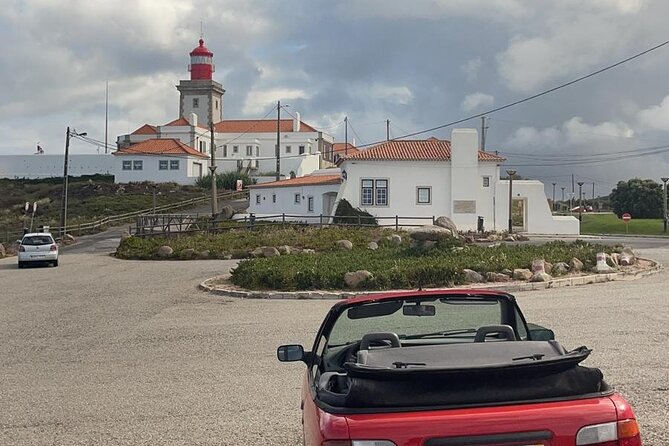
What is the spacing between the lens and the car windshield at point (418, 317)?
197 inches

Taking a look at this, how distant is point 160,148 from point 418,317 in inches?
3457

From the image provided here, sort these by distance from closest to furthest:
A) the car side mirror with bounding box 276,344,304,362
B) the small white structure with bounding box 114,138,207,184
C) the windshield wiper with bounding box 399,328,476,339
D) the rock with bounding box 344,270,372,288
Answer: the car side mirror with bounding box 276,344,304,362 → the windshield wiper with bounding box 399,328,476,339 → the rock with bounding box 344,270,372,288 → the small white structure with bounding box 114,138,207,184

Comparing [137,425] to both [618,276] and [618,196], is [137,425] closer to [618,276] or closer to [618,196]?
[618,276]

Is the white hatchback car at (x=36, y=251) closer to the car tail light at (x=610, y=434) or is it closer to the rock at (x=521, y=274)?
the rock at (x=521, y=274)

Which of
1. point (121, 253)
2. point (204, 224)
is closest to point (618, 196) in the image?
point (204, 224)

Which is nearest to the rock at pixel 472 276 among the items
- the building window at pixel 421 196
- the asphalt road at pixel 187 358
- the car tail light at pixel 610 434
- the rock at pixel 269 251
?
the asphalt road at pixel 187 358

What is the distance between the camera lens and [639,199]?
3701 inches

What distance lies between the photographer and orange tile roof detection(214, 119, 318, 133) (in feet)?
330

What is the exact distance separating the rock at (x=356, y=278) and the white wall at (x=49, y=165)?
3389 inches

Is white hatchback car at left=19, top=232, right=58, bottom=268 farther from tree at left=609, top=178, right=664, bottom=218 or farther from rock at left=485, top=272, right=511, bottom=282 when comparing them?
tree at left=609, top=178, right=664, bottom=218

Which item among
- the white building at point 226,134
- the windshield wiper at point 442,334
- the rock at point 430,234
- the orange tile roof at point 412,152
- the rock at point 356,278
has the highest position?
the white building at point 226,134

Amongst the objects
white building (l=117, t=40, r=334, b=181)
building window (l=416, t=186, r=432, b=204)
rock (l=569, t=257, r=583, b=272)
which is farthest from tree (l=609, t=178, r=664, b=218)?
rock (l=569, t=257, r=583, b=272)

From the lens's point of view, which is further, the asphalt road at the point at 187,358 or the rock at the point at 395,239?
the rock at the point at 395,239

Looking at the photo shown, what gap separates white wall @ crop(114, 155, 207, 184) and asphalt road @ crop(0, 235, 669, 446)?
6863cm
